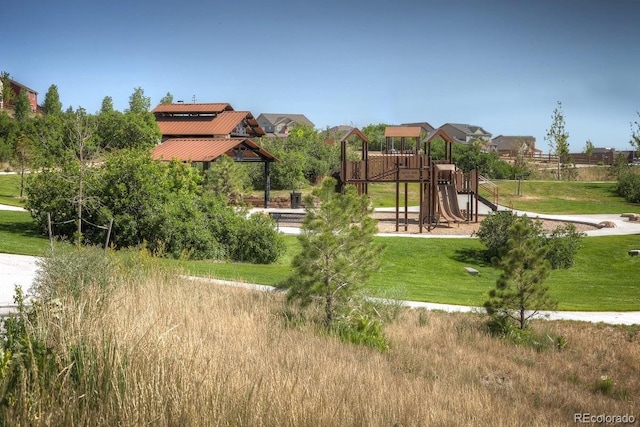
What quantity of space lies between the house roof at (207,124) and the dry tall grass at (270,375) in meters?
32.5

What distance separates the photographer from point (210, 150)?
35.3 m

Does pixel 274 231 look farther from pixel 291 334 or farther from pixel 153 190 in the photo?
pixel 291 334

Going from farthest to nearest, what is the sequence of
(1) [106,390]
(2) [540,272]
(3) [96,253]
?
(2) [540,272] < (3) [96,253] < (1) [106,390]

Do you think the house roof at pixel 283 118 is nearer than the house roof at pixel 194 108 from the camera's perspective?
No

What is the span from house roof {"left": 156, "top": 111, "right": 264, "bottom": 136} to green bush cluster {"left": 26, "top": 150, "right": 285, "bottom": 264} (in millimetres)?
20780

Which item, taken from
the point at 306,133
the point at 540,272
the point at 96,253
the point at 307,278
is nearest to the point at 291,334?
the point at 307,278

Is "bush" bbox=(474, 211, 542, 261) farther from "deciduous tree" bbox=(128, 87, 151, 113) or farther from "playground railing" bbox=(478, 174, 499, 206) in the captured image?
"deciduous tree" bbox=(128, 87, 151, 113)

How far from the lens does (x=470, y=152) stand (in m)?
58.1

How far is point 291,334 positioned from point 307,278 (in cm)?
156

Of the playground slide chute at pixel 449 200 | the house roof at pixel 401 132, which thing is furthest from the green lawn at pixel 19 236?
the playground slide chute at pixel 449 200

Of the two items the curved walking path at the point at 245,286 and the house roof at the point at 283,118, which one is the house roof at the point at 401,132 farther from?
the house roof at the point at 283,118

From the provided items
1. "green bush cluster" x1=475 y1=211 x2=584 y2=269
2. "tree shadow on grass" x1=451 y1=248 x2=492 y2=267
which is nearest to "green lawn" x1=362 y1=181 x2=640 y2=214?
"green bush cluster" x1=475 y1=211 x2=584 y2=269

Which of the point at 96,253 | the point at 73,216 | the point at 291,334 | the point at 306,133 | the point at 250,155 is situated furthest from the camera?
the point at 306,133

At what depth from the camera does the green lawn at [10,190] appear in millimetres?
30467
